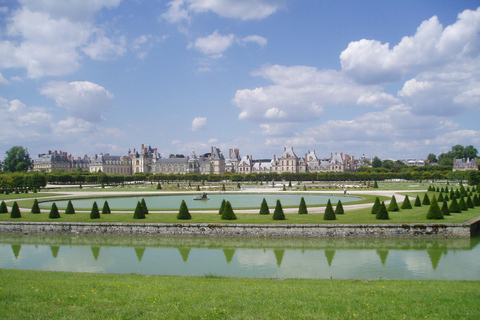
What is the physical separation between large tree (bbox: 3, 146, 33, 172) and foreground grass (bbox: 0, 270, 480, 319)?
89530 mm

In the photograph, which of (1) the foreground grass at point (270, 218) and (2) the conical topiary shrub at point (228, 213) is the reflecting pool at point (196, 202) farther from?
(2) the conical topiary shrub at point (228, 213)

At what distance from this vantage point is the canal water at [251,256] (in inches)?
440

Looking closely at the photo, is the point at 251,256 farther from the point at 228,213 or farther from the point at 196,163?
the point at 196,163

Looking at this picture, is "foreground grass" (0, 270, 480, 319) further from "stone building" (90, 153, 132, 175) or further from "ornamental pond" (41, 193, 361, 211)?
"stone building" (90, 153, 132, 175)

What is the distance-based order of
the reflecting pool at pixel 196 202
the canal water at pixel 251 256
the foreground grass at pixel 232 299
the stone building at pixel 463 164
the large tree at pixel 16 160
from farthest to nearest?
the stone building at pixel 463 164, the large tree at pixel 16 160, the reflecting pool at pixel 196 202, the canal water at pixel 251 256, the foreground grass at pixel 232 299

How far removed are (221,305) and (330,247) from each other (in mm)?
9247

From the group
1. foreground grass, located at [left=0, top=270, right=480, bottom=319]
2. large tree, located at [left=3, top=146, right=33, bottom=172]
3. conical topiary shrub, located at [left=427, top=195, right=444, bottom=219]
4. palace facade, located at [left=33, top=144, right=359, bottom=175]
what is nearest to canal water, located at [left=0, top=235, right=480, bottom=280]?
conical topiary shrub, located at [left=427, top=195, right=444, bottom=219]

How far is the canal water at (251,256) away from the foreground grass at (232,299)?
9.13 ft

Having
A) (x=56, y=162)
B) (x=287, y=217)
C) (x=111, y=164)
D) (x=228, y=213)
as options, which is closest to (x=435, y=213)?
(x=287, y=217)

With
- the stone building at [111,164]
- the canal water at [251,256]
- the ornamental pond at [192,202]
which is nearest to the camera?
the canal water at [251,256]

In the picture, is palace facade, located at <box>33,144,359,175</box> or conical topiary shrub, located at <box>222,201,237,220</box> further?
palace facade, located at <box>33,144,359,175</box>

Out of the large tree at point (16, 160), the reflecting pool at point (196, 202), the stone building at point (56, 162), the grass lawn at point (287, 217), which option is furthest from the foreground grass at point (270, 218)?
the stone building at point (56, 162)

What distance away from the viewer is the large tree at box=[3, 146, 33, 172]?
86.0 metres

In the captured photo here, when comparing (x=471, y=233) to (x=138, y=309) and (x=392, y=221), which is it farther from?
(x=138, y=309)
